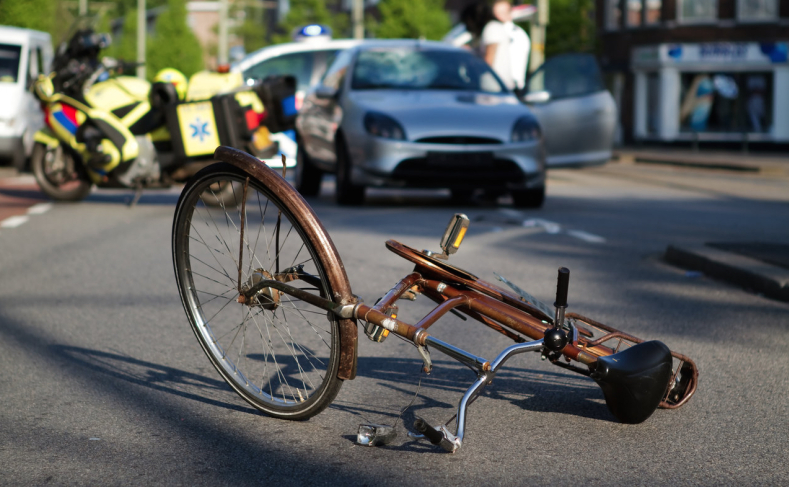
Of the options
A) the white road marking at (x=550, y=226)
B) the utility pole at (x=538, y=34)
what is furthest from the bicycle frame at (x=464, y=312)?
the utility pole at (x=538, y=34)

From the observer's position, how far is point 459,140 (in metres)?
10.7

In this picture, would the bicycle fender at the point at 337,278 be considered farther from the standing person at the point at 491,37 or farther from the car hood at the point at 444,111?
the standing person at the point at 491,37

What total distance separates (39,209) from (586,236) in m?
5.37

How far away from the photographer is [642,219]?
1048 cm

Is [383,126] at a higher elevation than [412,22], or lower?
lower

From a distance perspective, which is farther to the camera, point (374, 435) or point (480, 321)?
point (480, 321)

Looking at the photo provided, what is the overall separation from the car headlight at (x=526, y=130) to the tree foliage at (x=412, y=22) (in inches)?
1568

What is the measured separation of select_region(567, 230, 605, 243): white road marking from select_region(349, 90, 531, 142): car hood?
1.77 m

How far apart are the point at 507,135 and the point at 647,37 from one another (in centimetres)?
3063

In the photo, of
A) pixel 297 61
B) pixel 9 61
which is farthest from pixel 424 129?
pixel 9 61

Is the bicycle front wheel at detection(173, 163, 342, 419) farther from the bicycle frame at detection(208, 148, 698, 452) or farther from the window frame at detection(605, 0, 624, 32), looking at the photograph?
the window frame at detection(605, 0, 624, 32)

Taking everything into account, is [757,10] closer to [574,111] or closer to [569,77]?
[569,77]

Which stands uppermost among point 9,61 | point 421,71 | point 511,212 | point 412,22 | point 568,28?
point 412,22

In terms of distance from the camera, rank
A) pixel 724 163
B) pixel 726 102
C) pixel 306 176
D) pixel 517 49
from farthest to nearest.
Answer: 1. pixel 726 102
2. pixel 724 163
3. pixel 517 49
4. pixel 306 176
